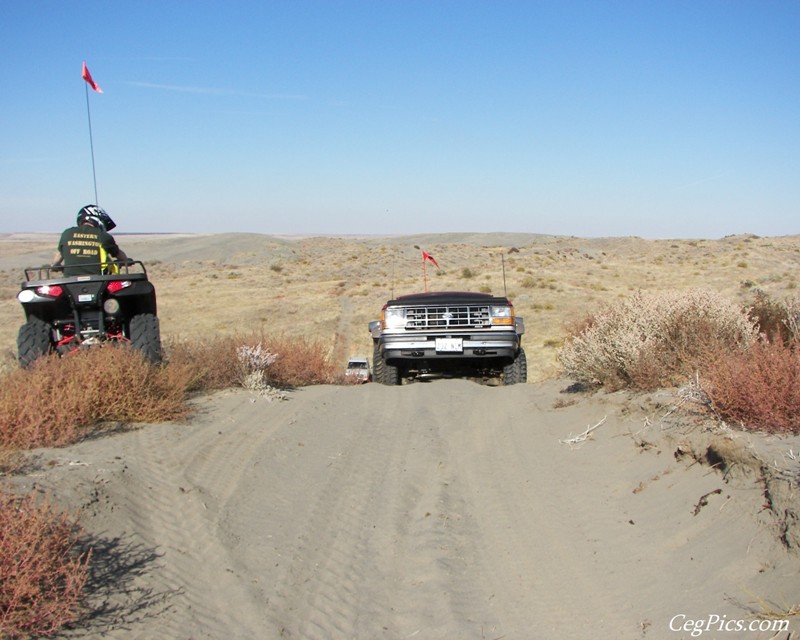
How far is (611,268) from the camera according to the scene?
42.1 meters

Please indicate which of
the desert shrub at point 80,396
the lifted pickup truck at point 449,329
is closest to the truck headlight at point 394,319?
the lifted pickup truck at point 449,329

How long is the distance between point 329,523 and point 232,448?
1.69 m

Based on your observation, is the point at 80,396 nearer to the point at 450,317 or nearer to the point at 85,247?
the point at 85,247

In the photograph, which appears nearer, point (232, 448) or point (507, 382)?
point (232, 448)

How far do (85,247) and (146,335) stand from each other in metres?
1.19

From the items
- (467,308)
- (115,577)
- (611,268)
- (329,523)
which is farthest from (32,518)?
(611,268)

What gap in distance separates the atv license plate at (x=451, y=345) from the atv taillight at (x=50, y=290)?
516 centimetres

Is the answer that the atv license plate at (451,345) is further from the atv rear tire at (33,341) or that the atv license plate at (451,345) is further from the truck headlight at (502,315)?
the atv rear tire at (33,341)

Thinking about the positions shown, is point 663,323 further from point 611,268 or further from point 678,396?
point 611,268

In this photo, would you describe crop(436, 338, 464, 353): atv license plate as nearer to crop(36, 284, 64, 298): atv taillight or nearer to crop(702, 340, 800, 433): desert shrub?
crop(36, 284, 64, 298): atv taillight

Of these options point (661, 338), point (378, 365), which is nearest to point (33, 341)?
point (378, 365)

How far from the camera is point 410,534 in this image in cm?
537

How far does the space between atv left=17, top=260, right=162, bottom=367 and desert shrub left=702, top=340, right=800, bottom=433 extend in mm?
5490

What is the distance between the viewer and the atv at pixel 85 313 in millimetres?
8070
